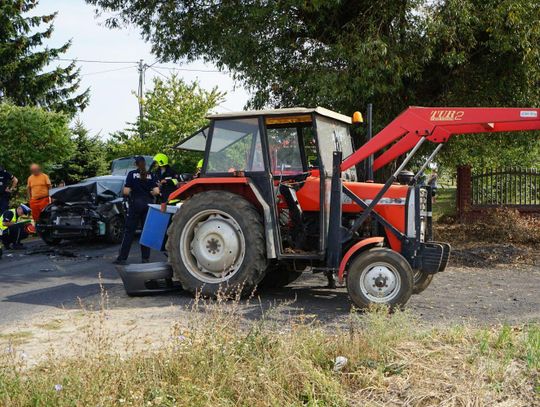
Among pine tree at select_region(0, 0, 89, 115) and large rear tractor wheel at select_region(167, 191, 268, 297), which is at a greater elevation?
pine tree at select_region(0, 0, 89, 115)

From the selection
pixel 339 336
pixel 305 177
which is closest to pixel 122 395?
pixel 339 336

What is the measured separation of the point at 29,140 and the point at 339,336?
59.0ft

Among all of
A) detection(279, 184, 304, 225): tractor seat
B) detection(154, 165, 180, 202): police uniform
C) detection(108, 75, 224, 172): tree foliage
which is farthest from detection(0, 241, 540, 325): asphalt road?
detection(108, 75, 224, 172): tree foliage

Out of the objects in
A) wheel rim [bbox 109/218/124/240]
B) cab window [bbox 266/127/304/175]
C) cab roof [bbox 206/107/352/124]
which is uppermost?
cab roof [bbox 206/107/352/124]

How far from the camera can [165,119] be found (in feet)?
89.9

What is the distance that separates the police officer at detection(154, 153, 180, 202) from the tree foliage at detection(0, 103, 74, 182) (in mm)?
9743

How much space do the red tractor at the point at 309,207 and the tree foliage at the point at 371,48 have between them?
3697mm

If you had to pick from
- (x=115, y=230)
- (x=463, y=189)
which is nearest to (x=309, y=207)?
(x=115, y=230)

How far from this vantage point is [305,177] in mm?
7609

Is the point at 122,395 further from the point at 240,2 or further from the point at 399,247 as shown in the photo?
the point at 240,2

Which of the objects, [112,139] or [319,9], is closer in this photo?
[319,9]

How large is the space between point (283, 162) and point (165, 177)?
4.46 m

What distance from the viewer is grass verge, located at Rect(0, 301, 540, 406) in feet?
12.3

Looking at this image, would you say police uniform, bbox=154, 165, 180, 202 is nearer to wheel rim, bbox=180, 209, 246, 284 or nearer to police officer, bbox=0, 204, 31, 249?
police officer, bbox=0, 204, 31, 249
